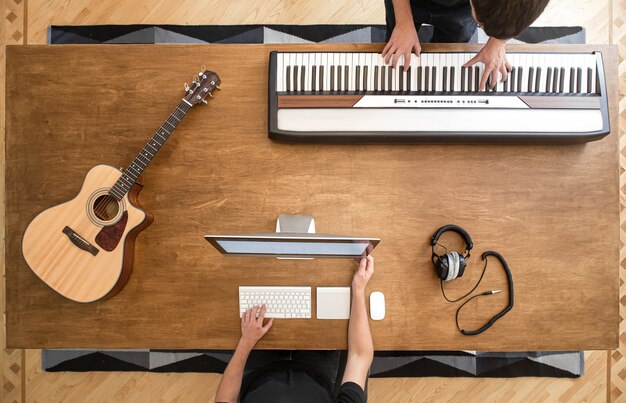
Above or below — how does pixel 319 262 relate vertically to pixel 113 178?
below

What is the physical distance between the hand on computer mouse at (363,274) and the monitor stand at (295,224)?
0.67 feet

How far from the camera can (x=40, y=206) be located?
1502mm

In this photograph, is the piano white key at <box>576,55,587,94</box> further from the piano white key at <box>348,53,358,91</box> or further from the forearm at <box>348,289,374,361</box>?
the forearm at <box>348,289,374,361</box>

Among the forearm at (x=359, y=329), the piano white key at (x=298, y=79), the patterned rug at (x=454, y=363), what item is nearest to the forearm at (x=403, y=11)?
the piano white key at (x=298, y=79)

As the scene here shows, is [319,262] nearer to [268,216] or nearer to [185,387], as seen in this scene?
[268,216]

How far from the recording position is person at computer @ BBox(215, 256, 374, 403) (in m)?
1.43

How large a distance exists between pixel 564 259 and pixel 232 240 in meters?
1.14

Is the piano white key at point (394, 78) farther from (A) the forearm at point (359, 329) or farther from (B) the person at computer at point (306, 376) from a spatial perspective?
(A) the forearm at point (359, 329)

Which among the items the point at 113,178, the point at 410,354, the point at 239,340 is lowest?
the point at 410,354

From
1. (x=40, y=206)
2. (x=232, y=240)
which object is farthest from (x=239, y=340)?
(x=40, y=206)

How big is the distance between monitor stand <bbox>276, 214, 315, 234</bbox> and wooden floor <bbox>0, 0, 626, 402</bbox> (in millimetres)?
1183

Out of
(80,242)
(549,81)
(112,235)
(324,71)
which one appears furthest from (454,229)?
(80,242)

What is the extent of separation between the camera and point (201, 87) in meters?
1.46

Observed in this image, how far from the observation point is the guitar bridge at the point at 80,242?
1.42 metres
